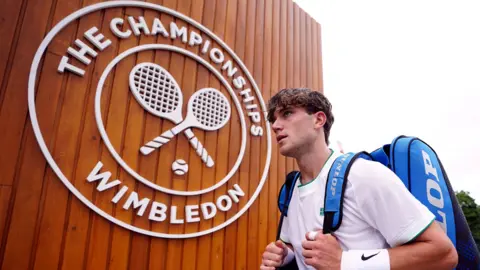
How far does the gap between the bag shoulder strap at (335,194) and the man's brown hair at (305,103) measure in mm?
337

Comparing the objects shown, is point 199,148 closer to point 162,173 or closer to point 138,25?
point 162,173

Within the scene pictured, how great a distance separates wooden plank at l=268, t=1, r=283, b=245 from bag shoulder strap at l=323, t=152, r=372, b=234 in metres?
1.36

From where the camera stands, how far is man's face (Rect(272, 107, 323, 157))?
1154 millimetres

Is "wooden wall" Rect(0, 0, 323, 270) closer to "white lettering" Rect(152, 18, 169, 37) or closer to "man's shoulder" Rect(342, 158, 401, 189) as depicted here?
"white lettering" Rect(152, 18, 169, 37)

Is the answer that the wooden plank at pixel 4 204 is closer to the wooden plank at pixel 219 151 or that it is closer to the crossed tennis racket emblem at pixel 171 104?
the crossed tennis racket emblem at pixel 171 104

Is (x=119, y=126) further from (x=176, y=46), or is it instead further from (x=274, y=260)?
(x=274, y=260)

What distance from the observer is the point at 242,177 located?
2.10 m

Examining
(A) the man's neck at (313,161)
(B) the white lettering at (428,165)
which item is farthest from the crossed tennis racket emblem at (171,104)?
(B) the white lettering at (428,165)

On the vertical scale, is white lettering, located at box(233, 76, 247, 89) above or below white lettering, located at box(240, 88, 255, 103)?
above

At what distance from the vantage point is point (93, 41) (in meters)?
1.62

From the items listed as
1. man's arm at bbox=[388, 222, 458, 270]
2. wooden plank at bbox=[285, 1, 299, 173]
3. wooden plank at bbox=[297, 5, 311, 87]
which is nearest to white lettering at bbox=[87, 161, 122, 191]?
man's arm at bbox=[388, 222, 458, 270]

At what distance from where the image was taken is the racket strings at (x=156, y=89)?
174 centimetres

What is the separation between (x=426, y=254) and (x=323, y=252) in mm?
258

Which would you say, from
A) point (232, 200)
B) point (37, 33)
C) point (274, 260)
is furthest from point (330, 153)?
point (37, 33)
